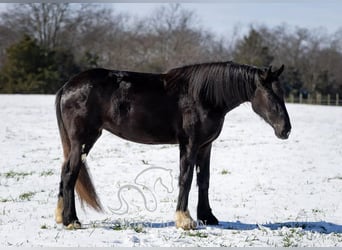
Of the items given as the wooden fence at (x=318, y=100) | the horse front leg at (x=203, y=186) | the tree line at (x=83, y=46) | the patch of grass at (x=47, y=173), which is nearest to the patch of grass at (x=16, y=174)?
the patch of grass at (x=47, y=173)

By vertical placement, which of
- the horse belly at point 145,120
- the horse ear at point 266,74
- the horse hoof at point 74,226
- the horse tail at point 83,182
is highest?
the horse ear at point 266,74

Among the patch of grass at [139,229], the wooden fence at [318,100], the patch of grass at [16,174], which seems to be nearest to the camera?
the patch of grass at [139,229]

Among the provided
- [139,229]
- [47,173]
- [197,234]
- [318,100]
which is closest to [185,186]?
[197,234]

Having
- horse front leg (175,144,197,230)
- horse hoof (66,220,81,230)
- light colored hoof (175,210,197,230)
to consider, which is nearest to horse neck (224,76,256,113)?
horse front leg (175,144,197,230)

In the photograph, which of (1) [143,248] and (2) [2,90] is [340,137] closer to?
(1) [143,248]

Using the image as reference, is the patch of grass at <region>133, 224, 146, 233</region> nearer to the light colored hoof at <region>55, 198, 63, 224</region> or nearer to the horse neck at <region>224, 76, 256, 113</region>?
the light colored hoof at <region>55, 198, 63, 224</region>

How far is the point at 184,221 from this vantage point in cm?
543

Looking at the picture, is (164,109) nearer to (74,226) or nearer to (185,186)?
(185,186)

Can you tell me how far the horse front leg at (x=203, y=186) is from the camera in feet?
19.2

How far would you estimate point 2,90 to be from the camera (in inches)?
1320

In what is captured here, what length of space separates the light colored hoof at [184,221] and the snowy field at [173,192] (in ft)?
0.29

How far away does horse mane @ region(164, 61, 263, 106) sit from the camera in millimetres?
5629

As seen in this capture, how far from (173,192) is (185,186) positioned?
2402 millimetres

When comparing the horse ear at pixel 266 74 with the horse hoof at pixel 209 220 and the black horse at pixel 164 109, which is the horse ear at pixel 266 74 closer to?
the black horse at pixel 164 109
